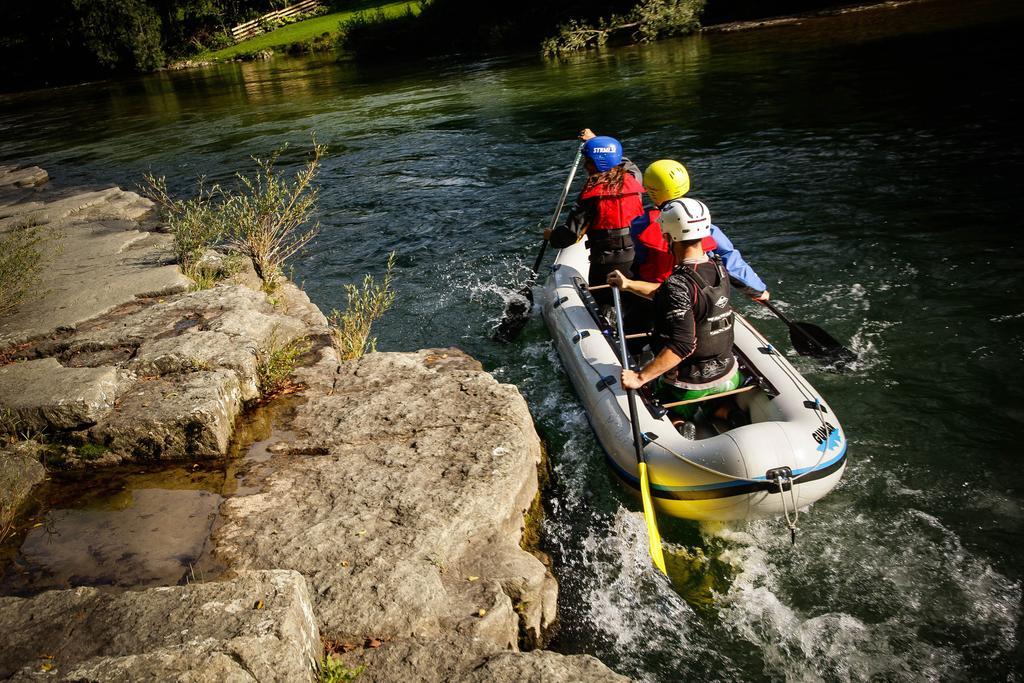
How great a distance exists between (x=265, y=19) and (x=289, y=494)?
5091cm

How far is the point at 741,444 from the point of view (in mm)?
4059

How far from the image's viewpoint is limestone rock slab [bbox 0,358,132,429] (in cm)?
456

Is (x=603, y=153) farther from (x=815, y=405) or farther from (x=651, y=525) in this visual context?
(x=651, y=525)

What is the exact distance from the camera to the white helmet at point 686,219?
4023mm

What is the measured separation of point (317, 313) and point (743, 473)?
4395 millimetres

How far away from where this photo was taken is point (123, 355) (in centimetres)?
544

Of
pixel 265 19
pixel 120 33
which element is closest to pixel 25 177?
pixel 120 33

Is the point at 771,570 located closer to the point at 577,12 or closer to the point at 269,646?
the point at 269,646

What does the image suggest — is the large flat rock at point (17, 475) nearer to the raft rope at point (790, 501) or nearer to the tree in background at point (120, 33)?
the raft rope at point (790, 501)

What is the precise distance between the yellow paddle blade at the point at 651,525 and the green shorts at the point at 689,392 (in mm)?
609

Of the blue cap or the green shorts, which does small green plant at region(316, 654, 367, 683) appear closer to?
the green shorts

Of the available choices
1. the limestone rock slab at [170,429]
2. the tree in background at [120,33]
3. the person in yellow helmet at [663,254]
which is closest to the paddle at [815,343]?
the person in yellow helmet at [663,254]

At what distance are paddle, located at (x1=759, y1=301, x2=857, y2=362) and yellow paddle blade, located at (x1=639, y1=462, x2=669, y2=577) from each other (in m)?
2.18

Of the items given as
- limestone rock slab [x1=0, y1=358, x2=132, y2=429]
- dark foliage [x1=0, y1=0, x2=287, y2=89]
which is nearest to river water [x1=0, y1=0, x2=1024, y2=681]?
limestone rock slab [x1=0, y1=358, x2=132, y2=429]
